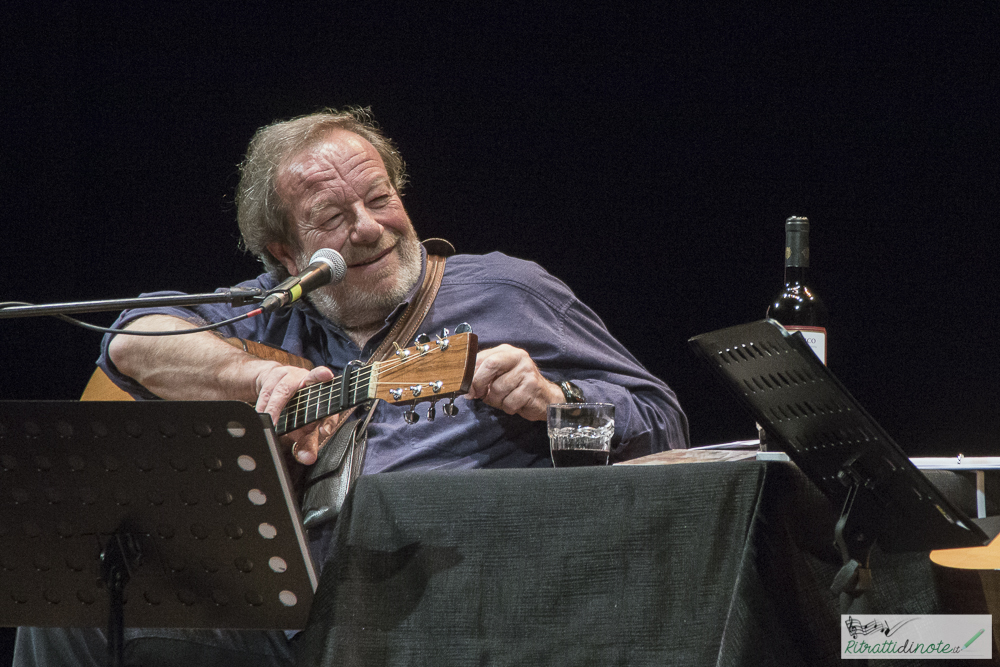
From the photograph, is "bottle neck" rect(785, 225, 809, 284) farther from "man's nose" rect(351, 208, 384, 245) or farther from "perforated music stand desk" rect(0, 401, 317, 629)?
"man's nose" rect(351, 208, 384, 245)

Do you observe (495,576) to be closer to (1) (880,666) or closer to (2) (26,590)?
(1) (880,666)

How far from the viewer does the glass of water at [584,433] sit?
1.54 meters

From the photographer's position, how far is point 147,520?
1.42 m

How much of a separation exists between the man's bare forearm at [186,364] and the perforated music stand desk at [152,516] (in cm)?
72

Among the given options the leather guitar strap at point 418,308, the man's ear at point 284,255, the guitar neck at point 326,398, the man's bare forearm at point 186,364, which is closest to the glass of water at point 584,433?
the guitar neck at point 326,398

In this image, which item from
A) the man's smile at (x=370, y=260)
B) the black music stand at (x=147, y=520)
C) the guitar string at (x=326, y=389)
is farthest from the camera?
the man's smile at (x=370, y=260)

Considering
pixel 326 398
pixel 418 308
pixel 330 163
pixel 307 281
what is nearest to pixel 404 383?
pixel 326 398

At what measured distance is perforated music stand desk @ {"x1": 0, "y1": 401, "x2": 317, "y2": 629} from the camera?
1325 mm

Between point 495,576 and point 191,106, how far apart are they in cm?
271

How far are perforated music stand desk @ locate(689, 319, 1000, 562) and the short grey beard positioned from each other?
132 centimetres

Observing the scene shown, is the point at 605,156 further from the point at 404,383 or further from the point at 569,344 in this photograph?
the point at 404,383

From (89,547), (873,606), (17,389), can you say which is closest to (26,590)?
(89,547)

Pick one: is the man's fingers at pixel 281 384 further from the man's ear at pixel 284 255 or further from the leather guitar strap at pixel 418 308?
the man's ear at pixel 284 255

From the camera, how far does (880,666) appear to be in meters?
1.10
